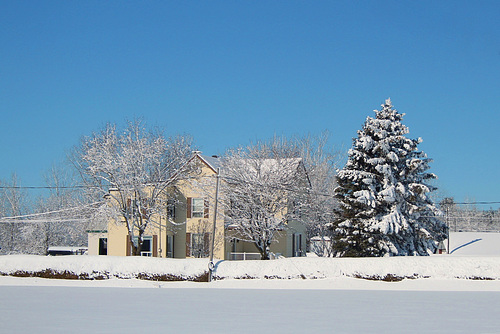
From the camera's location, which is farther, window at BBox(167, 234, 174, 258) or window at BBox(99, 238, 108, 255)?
window at BBox(99, 238, 108, 255)

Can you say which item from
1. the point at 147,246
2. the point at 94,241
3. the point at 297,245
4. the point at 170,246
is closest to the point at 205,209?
the point at 170,246

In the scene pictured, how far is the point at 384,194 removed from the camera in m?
34.2

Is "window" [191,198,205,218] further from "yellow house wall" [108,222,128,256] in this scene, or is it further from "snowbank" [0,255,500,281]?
"snowbank" [0,255,500,281]

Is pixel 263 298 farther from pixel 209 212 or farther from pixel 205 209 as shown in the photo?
pixel 205 209

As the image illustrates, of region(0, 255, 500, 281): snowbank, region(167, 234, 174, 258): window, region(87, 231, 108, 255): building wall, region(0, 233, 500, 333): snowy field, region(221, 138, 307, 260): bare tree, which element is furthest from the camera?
region(87, 231, 108, 255): building wall

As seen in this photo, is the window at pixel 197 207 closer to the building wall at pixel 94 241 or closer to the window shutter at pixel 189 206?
the window shutter at pixel 189 206

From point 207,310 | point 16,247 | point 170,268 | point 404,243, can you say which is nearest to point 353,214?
point 404,243

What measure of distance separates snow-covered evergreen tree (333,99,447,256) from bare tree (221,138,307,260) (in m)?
4.99

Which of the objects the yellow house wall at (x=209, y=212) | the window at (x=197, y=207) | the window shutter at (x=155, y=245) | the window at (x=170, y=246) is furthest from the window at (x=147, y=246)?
the window at (x=197, y=207)

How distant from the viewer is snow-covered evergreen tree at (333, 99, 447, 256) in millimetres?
34344

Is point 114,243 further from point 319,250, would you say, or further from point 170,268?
point 319,250

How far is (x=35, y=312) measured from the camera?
17234 millimetres

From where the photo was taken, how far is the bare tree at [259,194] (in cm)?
3891

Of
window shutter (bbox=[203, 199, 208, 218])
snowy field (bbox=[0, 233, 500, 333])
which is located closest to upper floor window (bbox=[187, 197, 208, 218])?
window shutter (bbox=[203, 199, 208, 218])
